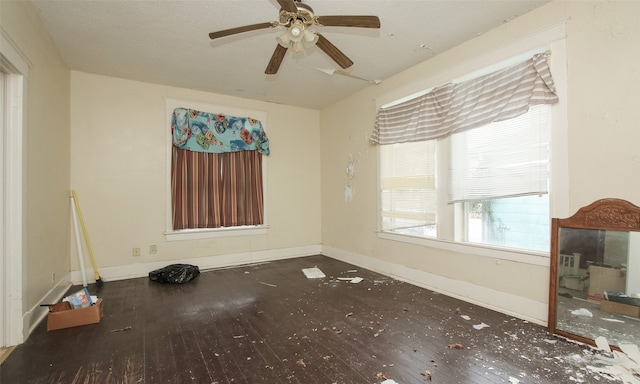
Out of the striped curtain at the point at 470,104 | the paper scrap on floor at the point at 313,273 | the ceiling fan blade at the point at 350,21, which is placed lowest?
the paper scrap on floor at the point at 313,273

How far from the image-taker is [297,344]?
2174 mm

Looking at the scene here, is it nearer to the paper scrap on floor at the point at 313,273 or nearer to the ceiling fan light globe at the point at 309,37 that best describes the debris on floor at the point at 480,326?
the paper scrap on floor at the point at 313,273

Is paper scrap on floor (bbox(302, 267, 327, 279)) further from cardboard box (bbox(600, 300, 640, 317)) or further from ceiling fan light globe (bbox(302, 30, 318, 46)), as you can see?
ceiling fan light globe (bbox(302, 30, 318, 46))

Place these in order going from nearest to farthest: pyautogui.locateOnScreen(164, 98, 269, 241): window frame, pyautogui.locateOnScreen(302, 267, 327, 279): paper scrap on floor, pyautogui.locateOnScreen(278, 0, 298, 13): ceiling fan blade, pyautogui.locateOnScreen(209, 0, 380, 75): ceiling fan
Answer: pyautogui.locateOnScreen(278, 0, 298, 13): ceiling fan blade
pyautogui.locateOnScreen(209, 0, 380, 75): ceiling fan
pyautogui.locateOnScreen(302, 267, 327, 279): paper scrap on floor
pyautogui.locateOnScreen(164, 98, 269, 241): window frame

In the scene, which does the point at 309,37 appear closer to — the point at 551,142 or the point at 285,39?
the point at 285,39

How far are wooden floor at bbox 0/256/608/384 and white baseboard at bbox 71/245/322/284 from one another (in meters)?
0.69

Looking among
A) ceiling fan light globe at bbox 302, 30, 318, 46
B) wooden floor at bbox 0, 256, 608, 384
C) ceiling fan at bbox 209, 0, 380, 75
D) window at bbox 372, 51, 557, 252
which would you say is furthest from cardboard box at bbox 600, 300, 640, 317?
ceiling fan light globe at bbox 302, 30, 318, 46

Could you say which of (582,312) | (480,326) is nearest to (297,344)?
(480,326)

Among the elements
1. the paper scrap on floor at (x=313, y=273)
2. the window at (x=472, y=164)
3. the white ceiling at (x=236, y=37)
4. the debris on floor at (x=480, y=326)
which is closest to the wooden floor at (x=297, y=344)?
the debris on floor at (x=480, y=326)

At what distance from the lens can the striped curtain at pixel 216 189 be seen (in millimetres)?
4273

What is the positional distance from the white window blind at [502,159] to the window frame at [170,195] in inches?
118

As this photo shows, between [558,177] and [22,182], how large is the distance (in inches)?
167

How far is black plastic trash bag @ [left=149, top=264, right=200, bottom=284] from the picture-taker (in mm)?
3729

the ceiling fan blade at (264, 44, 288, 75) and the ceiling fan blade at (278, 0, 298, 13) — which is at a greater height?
the ceiling fan blade at (278, 0, 298, 13)
